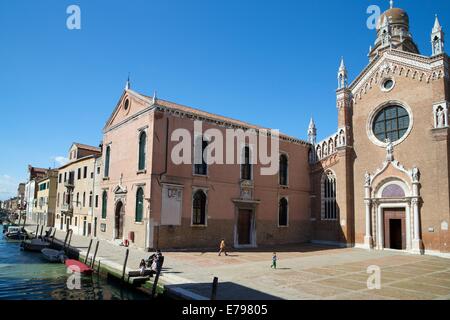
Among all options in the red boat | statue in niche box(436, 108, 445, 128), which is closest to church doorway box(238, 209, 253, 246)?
the red boat

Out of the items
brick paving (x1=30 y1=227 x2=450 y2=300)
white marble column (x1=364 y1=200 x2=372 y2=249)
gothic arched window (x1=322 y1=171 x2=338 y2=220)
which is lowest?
brick paving (x1=30 y1=227 x2=450 y2=300)

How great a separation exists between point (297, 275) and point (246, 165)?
12200mm

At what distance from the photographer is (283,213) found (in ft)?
88.8

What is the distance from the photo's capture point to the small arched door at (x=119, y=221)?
941 inches

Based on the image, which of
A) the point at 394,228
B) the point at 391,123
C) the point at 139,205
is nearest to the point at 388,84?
the point at 391,123

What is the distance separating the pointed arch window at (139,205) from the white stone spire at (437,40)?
68.1ft

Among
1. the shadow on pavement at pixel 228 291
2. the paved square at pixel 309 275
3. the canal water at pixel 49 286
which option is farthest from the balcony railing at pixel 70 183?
the shadow on pavement at pixel 228 291

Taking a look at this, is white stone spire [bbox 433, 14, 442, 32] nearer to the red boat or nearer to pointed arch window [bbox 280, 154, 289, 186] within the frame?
pointed arch window [bbox 280, 154, 289, 186]

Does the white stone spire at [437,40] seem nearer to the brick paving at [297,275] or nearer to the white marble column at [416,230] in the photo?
the white marble column at [416,230]

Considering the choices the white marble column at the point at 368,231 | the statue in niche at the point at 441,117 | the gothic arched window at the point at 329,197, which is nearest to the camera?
the statue in niche at the point at 441,117

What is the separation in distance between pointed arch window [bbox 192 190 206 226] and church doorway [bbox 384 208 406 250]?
41.6 feet

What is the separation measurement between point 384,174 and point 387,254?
18.1 ft

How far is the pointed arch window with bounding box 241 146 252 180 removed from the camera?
24.7 metres
